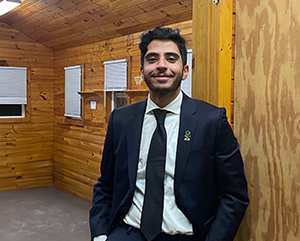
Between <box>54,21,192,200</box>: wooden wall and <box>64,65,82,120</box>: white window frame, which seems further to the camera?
<box>64,65,82,120</box>: white window frame

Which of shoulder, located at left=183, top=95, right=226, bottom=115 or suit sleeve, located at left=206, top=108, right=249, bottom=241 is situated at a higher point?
shoulder, located at left=183, top=95, right=226, bottom=115

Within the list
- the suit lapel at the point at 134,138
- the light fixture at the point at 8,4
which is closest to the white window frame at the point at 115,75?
the light fixture at the point at 8,4

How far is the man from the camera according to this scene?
1.51 meters

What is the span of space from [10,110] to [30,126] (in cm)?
45

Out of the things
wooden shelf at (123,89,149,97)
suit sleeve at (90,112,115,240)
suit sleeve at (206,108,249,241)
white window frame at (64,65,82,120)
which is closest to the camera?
suit sleeve at (206,108,249,241)

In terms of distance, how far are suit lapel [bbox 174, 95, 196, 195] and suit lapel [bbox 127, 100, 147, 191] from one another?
20 centimetres

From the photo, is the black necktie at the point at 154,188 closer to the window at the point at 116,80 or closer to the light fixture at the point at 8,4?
the window at the point at 116,80

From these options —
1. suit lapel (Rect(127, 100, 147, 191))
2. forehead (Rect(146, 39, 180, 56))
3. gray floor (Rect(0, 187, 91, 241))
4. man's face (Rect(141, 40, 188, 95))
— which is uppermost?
forehead (Rect(146, 39, 180, 56))

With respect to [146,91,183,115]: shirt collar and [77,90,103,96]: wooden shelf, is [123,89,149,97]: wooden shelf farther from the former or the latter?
[146,91,183,115]: shirt collar

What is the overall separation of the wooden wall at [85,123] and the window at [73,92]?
0.41 feet

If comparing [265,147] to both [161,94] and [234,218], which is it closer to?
[234,218]

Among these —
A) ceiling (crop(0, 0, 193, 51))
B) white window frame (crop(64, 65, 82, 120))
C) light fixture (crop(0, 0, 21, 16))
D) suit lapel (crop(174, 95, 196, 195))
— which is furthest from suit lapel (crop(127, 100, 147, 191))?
white window frame (crop(64, 65, 82, 120))

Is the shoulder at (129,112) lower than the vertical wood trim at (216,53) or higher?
lower

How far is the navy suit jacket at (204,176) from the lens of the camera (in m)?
1.50
